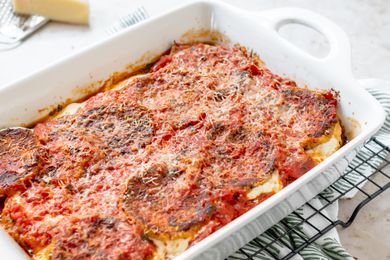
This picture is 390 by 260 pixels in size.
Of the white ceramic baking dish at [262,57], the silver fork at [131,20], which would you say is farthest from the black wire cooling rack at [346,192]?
the silver fork at [131,20]

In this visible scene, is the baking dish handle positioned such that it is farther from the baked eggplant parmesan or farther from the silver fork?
the silver fork

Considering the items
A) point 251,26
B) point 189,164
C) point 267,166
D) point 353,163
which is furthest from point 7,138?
point 353,163

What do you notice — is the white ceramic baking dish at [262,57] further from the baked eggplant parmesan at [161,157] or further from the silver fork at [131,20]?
the silver fork at [131,20]

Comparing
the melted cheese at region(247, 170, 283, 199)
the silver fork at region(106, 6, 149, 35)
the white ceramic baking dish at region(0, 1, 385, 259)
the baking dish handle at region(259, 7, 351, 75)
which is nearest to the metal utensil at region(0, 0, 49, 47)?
the silver fork at region(106, 6, 149, 35)

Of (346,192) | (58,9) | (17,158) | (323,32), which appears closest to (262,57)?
(323,32)

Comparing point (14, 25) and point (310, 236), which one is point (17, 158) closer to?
point (310, 236)
